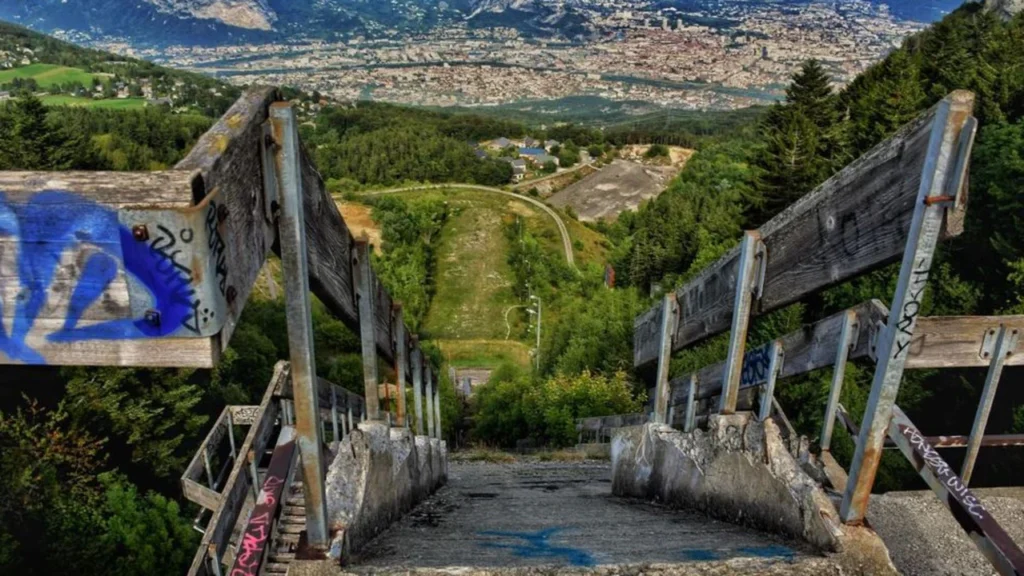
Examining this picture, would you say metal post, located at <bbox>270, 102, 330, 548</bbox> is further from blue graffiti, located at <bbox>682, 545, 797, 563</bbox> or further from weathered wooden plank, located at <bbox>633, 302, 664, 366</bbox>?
weathered wooden plank, located at <bbox>633, 302, 664, 366</bbox>

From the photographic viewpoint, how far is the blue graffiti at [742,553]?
2129mm

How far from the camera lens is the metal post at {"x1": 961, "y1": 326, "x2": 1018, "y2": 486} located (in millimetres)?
3568

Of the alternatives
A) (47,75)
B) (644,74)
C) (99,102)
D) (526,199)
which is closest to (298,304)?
(526,199)

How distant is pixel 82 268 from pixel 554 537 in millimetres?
2311

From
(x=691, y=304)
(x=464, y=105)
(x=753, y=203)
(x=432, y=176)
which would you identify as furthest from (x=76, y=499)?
(x=464, y=105)

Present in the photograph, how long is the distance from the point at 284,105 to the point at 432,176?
82.4m

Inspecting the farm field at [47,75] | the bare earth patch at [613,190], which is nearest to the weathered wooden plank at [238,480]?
the bare earth patch at [613,190]

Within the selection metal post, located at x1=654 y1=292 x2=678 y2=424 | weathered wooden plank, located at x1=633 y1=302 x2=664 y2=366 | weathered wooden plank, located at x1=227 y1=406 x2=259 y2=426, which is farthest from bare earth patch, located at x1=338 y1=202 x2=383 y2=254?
metal post, located at x1=654 y1=292 x2=678 y2=424

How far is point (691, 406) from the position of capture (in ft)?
12.7

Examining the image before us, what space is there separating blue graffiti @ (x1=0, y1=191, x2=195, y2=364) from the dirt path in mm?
1121

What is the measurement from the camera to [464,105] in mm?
171625

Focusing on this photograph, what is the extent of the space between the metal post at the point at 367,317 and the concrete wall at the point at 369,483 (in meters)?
0.26

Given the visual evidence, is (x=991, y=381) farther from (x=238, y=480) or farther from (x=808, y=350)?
(x=238, y=480)

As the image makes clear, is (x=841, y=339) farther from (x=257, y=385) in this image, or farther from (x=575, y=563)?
(x=257, y=385)
